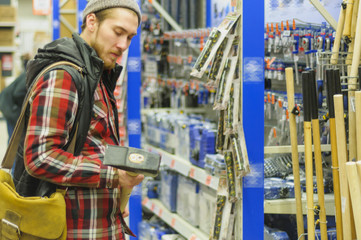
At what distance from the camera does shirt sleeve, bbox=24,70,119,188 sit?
194 centimetres

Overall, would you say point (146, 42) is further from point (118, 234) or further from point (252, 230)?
point (118, 234)

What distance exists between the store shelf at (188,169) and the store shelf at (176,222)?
1.25 feet

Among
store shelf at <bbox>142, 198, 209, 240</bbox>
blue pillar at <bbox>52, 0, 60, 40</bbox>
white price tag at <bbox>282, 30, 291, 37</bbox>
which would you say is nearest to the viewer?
white price tag at <bbox>282, 30, 291, 37</bbox>

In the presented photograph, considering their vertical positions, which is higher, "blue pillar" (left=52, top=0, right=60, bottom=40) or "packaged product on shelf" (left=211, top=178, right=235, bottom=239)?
"blue pillar" (left=52, top=0, right=60, bottom=40)

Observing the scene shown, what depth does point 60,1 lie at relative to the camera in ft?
26.7

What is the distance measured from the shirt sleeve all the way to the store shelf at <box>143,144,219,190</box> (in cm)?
167

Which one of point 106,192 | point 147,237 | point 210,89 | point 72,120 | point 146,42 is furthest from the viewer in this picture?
point 146,42

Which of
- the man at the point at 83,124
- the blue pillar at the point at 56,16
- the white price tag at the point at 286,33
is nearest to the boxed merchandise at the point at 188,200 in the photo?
the white price tag at the point at 286,33

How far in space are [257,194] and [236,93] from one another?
1.81 feet

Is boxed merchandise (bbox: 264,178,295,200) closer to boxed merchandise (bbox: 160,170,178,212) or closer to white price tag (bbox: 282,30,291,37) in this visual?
white price tag (bbox: 282,30,291,37)

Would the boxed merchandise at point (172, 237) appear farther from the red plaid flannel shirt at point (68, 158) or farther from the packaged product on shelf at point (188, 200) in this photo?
the red plaid flannel shirt at point (68, 158)

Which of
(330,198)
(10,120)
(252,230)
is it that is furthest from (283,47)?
(10,120)

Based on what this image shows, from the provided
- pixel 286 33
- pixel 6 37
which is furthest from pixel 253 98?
pixel 6 37

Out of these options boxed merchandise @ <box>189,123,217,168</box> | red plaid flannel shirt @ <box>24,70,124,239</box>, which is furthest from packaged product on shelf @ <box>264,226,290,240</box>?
red plaid flannel shirt @ <box>24,70,124,239</box>
